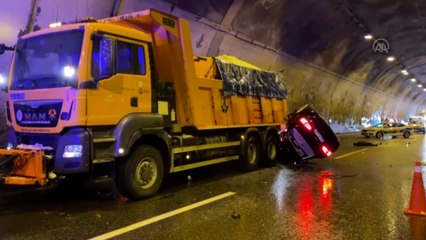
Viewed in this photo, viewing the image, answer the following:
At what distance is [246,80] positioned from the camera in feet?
36.9

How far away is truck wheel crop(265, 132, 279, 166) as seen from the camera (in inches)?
481

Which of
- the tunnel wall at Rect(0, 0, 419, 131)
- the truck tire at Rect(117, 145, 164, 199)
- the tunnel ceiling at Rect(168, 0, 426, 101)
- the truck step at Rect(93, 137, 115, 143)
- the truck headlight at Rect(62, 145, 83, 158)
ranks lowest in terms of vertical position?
the truck tire at Rect(117, 145, 164, 199)

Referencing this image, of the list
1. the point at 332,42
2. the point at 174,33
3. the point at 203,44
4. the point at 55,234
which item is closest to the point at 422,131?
the point at 332,42

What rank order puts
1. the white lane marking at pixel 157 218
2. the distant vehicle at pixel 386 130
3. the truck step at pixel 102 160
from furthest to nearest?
1. the distant vehicle at pixel 386 130
2. the truck step at pixel 102 160
3. the white lane marking at pixel 157 218

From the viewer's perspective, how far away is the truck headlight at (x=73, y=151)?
643 cm

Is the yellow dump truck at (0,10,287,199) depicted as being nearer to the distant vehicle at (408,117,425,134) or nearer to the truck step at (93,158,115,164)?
the truck step at (93,158,115,164)

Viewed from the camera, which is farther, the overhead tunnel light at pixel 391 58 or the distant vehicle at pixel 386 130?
the overhead tunnel light at pixel 391 58

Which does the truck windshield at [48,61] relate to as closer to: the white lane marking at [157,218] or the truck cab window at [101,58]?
the truck cab window at [101,58]

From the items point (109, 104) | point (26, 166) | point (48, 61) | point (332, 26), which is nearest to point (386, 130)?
point (332, 26)

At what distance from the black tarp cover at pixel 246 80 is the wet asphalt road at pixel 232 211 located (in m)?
2.28

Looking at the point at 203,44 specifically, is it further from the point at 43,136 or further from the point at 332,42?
the point at 332,42

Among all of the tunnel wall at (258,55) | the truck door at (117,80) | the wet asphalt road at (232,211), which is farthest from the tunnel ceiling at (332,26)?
the wet asphalt road at (232,211)

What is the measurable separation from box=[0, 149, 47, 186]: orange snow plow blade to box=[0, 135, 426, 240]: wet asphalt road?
0.55 m

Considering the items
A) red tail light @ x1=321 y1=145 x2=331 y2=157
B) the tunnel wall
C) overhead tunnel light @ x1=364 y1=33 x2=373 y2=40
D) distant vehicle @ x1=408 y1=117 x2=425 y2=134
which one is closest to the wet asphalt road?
red tail light @ x1=321 y1=145 x2=331 y2=157
